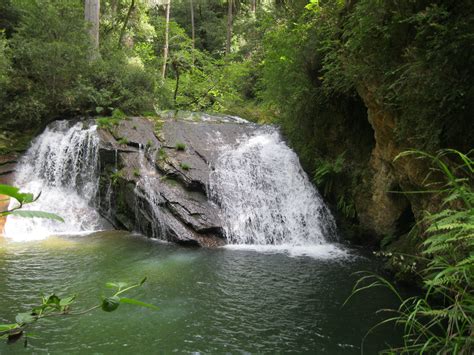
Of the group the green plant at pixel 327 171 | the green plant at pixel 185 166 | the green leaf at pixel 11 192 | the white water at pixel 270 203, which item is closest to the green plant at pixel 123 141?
the green plant at pixel 185 166

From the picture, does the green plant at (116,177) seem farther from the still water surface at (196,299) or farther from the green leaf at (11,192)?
the green leaf at (11,192)

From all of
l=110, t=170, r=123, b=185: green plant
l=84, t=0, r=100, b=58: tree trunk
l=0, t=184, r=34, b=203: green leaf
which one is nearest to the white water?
l=110, t=170, r=123, b=185: green plant

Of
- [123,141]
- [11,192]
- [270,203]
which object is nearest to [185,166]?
[123,141]

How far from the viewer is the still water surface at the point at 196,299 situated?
4.29m

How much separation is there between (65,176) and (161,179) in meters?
3.02

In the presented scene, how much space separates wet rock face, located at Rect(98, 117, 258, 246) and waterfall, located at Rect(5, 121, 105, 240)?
Result: 386mm

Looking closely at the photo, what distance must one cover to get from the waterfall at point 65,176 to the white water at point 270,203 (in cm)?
337

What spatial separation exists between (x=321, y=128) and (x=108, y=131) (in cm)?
580

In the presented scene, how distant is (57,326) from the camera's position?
462cm

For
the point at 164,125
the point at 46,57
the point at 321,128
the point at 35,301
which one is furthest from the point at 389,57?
the point at 46,57

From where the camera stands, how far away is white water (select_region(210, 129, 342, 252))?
8766 millimetres

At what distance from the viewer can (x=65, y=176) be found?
10.5 metres

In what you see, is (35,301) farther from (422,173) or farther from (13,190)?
(422,173)

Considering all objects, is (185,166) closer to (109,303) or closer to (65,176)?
(65,176)
